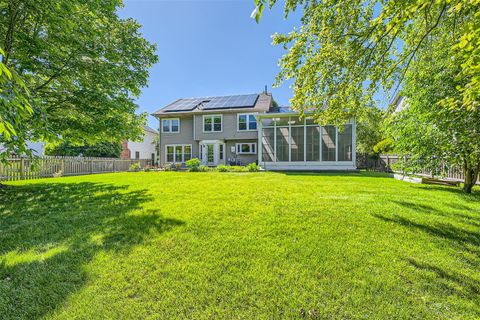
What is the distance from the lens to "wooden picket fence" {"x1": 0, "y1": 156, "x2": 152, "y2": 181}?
378 inches

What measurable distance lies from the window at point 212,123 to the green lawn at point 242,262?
14.9m

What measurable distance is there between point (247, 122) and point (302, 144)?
233 inches

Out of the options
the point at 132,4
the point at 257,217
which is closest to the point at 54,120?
the point at 132,4

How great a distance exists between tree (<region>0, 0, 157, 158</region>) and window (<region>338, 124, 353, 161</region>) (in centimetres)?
1142

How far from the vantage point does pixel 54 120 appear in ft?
24.1

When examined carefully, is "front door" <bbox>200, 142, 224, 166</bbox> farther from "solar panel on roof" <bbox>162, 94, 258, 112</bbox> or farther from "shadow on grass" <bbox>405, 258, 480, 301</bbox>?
"shadow on grass" <bbox>405, 258, 480, 301</bbox>

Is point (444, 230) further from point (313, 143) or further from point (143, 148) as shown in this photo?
point (143, 148)

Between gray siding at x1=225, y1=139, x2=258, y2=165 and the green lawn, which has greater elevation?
gray siding at x1=225, y1=139, x2=258, y2=165

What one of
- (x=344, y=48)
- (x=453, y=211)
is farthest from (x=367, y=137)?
(x=344, y=48)

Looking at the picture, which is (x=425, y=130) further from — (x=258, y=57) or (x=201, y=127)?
(x=201, y=127)

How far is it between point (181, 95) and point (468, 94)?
A: 78.9 feet

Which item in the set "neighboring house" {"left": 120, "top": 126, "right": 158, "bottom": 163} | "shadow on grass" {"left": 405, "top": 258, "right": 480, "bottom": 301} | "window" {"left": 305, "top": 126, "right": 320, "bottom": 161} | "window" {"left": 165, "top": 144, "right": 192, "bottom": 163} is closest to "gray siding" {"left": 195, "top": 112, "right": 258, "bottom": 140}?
"window" {"left": 165, "top": 144, "right": 192, "bottom": 163}

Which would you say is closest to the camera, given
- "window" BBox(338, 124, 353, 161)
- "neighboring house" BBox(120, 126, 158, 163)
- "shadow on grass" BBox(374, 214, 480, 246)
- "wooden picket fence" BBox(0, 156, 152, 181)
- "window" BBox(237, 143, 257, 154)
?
"shadow on grass" BBox(374, 214, 480, 246)

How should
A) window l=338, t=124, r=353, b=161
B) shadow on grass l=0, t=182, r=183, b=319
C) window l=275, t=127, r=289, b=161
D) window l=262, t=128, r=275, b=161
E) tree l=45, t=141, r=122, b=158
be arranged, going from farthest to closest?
tree l=45, t=141, r=122, b=158 → window l=262, t=128, r=275, b=161 → window l=275, t=127, r=289, b=161 → window l=338, t=124, r=353, b=161 → shadow on grass l=0, t=182, r=183, b=319
